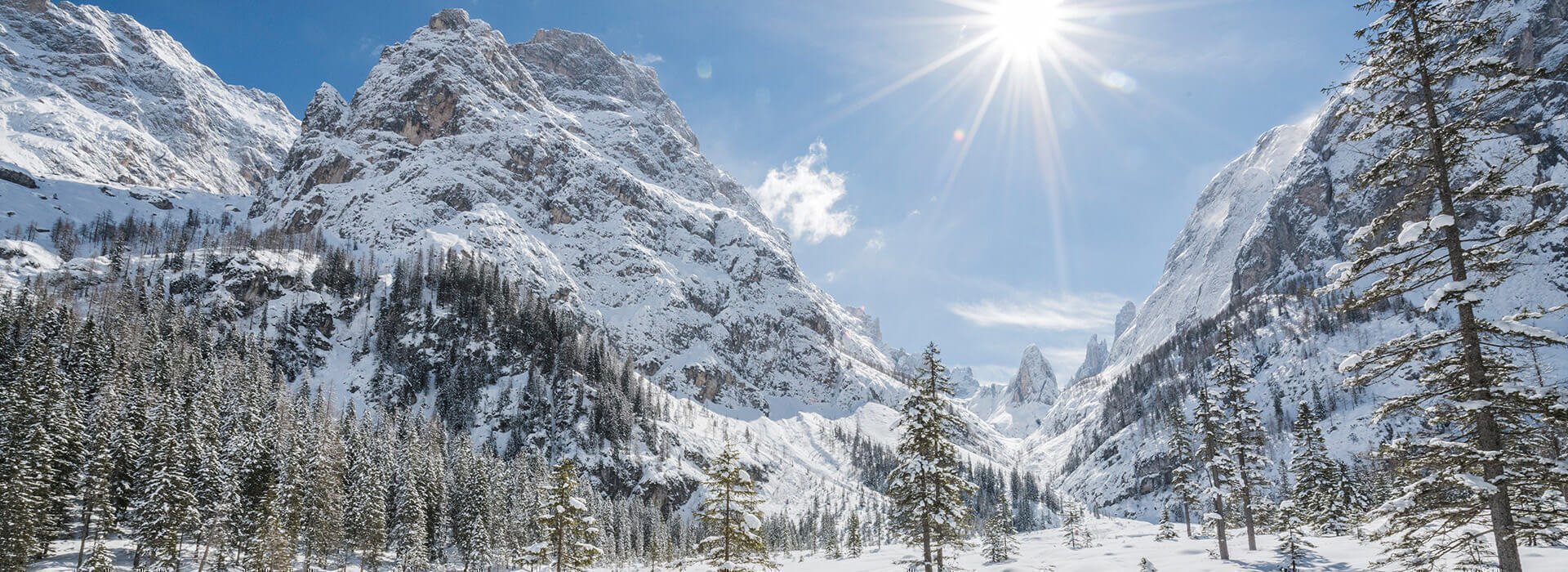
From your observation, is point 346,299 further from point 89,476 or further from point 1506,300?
point 1506,300

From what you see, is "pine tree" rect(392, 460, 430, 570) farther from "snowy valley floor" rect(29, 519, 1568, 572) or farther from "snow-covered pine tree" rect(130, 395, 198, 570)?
"snowy valley floor" rect(29, 519, 1568, 572)

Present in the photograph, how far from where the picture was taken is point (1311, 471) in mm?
62250

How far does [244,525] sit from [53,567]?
1224 cm

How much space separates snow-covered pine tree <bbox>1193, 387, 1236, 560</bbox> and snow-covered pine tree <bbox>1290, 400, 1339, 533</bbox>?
688 inches

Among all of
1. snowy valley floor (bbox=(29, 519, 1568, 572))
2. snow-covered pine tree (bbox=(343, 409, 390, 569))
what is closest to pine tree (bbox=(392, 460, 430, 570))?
snow-covered pine tree (bbox=(343, 409, 390, 569))

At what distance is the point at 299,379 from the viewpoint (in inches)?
6442

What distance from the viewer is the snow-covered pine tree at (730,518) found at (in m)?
31.4

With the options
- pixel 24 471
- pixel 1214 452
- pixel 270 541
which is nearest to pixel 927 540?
pixel 1214 452

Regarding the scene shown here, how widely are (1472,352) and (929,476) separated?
22.6m

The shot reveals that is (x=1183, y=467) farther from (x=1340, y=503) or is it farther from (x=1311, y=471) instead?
(x=1311, y=471)

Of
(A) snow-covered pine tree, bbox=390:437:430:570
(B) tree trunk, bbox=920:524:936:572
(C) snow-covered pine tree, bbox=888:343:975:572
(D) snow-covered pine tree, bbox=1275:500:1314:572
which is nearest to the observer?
(C) snow-covered pine tree, bbox=888:343:975:572

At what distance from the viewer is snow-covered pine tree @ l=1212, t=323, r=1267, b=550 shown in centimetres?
4438

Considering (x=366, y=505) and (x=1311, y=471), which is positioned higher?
(x=1311, y=471)

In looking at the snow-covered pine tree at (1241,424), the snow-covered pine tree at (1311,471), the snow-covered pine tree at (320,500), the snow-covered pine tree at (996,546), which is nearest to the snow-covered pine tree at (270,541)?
the snow-covered pine tree at (320,500)
